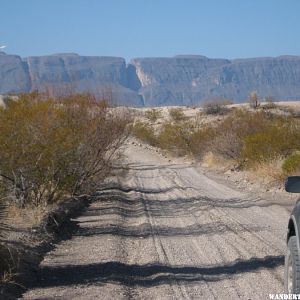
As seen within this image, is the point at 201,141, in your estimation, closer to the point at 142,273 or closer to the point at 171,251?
the point at 171,251

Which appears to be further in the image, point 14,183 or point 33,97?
point 33,97

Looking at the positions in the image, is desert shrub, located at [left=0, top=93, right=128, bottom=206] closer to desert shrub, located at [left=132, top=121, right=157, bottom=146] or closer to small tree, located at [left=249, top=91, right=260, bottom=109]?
desert shrub, located at [left=132, top=121, right=157, bottom=146]

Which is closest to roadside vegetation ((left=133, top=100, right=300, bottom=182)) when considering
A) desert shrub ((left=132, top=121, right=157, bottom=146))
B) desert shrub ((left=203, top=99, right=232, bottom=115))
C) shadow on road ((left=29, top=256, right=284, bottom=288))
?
desert shrub ((left=132, top=121, right=157, bottom=146))

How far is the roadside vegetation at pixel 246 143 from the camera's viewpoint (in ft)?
84.8

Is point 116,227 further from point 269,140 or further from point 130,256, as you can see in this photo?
point 269,140

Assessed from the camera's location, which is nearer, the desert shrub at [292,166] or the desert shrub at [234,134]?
the desert shrub at [292,166]

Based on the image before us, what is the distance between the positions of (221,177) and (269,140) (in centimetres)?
297

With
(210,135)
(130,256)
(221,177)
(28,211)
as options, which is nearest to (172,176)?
(221,177)

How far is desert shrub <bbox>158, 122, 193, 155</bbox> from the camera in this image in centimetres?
4556

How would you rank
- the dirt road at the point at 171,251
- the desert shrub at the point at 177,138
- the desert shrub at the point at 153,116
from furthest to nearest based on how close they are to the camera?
the desert shrub at the point at 153,116 → the desert shrub at the point at 177,138 → the dirt road at the point at 171,251

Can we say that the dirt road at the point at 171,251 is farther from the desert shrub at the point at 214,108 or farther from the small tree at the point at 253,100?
the desert shrub at the point at 214,108

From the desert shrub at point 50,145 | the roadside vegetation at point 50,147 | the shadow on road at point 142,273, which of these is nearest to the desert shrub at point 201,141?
the roadside vegetation at point 50,147

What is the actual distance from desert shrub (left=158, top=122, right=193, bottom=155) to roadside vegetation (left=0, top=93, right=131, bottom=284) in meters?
24.7

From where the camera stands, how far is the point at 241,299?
27.6 ft
